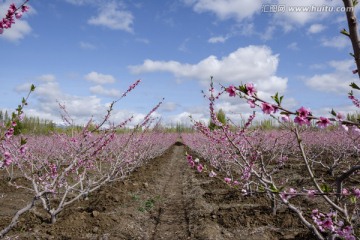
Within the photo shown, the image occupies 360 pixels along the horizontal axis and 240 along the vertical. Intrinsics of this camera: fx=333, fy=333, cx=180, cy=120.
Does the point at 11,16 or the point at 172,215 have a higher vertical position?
the point at 11,16

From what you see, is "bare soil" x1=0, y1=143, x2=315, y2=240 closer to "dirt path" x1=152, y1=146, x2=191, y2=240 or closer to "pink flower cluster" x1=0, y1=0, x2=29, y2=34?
"dirt path" x1=152, y1=146, x2=191, y2=240

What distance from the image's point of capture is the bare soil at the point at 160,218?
18.3 feet

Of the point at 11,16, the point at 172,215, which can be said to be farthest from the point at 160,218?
the point at 11,16

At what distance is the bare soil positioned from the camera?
18.3 feet

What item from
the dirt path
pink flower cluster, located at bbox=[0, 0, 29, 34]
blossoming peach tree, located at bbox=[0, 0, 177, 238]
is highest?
pink flower cluster, located at bbox=[0, 0, 29, 34]

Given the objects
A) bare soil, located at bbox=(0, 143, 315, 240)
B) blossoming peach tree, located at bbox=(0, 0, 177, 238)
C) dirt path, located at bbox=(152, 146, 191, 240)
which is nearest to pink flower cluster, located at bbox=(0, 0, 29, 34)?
blossoming peach tree, located at bbox=(0, 0, 177, 238)

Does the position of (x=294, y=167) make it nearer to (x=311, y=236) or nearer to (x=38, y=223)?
(x=311, y=236)

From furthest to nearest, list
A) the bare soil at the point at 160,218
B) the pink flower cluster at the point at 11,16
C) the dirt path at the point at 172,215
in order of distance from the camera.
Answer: the dirt path at the point at 172,215 < the bare soil at the point at 160,218 < the pink flower cluster at the point at 11,16

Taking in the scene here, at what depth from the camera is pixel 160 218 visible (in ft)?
23.5

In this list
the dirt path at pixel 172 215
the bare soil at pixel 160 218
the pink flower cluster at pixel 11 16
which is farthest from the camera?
the dirt path at pixel 172 215

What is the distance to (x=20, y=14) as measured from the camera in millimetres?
2904

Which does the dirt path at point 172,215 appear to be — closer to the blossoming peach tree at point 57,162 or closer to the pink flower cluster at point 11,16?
the blossoming peach tree at point 57,162

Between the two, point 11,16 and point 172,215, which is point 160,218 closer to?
point 172,215

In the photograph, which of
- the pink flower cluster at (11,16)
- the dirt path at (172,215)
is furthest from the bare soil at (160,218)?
the pink flower cluster at (11,16)
